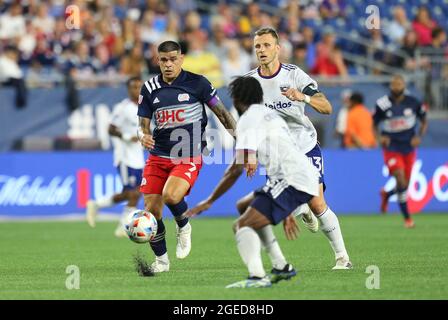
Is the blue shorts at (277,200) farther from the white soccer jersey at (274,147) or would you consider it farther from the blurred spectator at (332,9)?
the blurred spectator at (332,9)

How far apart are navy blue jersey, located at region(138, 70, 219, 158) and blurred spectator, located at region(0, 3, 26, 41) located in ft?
38.6

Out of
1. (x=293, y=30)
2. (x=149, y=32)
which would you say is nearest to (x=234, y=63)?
(x=149, y=32)

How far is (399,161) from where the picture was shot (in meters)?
19.3

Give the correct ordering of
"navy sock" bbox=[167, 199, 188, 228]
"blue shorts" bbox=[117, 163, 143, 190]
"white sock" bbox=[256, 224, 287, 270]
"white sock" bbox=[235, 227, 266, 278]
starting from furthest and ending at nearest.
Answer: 1. "blue shorts" bbox=[117, 163, 143, 190]
2. "navy sock" bbox=[167, 199, 188, 228]
3. "white sock" bbox=[256, 224, 287, 270]
4. "white sock" bbox=[235, 227, 266, 278]

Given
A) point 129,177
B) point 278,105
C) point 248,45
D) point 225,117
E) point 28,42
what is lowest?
point 129,177

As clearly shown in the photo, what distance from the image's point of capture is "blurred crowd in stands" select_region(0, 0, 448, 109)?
22828mm

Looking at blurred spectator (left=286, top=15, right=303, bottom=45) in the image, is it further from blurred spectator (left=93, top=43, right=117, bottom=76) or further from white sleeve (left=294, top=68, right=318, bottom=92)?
white sleeve (left=294, top=68, right=318, bottom=92)

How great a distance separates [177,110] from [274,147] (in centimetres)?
260

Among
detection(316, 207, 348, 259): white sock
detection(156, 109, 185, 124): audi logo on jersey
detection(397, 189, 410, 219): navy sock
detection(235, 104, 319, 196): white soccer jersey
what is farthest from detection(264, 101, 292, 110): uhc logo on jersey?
detection(397, 189, 410, 219): navy sock

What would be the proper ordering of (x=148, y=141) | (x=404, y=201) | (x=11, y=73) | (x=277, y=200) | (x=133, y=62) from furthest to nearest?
1. (x=133, y=62)
2. (x=11, y=73)
3. (x=404, y=201)
4. (x=148, y=141)
5. (x=277, y=200)

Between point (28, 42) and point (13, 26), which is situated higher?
point (13, 26)

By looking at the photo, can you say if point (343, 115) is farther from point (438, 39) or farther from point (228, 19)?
point (228, 19)
